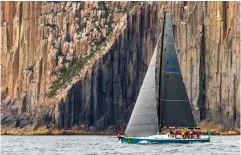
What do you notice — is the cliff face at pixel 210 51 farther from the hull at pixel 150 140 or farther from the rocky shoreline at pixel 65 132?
the hull at pixel 150 140

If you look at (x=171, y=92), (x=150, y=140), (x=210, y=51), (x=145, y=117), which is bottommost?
(x=150, y=140)

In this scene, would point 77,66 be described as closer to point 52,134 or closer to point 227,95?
point 52,134

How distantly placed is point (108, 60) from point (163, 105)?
6900 centimetres

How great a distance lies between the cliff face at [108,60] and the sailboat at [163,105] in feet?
213

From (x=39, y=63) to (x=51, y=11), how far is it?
1070 cm

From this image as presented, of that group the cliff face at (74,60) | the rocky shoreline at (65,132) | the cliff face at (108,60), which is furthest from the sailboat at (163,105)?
the cliff face at (108,60)

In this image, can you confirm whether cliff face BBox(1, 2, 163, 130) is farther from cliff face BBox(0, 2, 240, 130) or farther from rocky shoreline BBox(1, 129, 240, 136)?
rocky shoreline BBox(1, 129, 240, 136)

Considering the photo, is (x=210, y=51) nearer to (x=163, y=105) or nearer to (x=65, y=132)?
(x=65, y=132)

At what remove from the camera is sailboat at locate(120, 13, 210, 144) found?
9706cm

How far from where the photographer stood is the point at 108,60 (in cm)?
16788

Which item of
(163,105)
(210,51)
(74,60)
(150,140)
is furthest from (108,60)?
(150,140)

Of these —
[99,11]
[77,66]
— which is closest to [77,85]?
[77,66]

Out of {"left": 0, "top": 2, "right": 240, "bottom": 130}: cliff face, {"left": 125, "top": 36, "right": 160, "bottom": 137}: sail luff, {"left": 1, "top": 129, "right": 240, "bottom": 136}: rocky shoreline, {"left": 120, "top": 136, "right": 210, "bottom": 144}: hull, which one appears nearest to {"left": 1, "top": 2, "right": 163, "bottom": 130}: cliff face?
{"left": 0, "top": 2, "right": 240, "bottom": 130}: cliff face

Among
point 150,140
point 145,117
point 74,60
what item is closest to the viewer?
point 145,117
